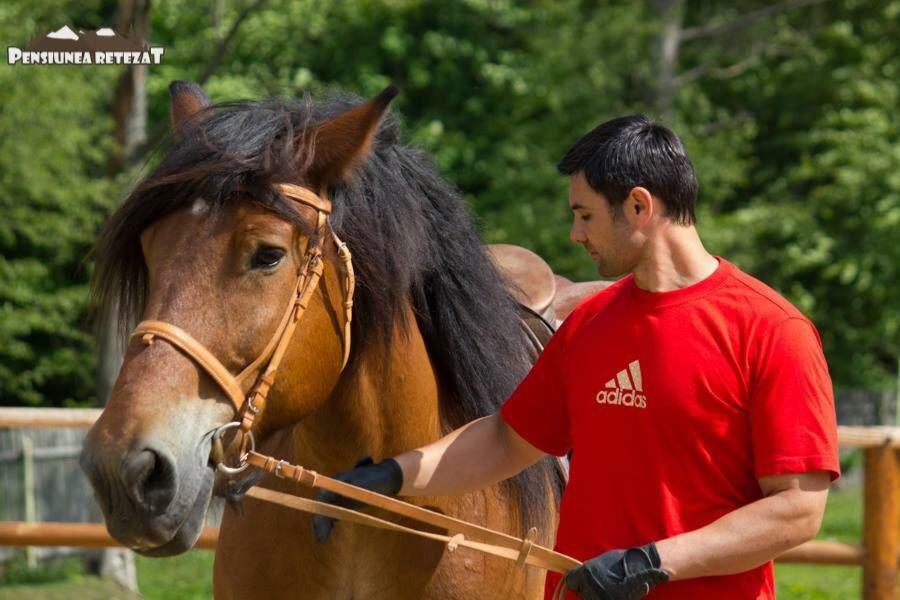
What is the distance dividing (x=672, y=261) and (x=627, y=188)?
0.58 ft

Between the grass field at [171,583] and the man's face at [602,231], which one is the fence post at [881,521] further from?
the man's face at [602,231]

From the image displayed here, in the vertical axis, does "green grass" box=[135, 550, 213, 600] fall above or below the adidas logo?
below

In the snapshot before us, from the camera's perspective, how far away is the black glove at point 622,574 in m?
2.27

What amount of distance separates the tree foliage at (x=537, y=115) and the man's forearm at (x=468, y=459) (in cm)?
589

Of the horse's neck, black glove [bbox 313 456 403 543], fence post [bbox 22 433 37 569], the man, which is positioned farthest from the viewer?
fence post [bbox 22 433 37 569]

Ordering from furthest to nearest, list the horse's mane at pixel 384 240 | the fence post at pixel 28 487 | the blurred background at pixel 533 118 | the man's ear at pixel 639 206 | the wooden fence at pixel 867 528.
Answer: the fence post at pixel 28 487, the blurred background at pixel 533 118, the wooden fence at pixel 867 528, the horse's mane at pixel 384 240, the man's ear at pixel 639 206

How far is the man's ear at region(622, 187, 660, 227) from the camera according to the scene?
94.1 inches

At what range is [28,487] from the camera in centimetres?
1016

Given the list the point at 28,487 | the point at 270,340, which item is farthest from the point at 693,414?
the point at 28,487

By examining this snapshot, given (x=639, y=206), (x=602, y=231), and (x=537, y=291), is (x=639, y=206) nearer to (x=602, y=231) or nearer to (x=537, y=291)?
(x=602, y=231)

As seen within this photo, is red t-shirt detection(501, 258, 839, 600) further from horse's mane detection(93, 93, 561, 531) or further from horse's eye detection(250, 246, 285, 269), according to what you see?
horse's eye detection(250, 246, 285, 269)

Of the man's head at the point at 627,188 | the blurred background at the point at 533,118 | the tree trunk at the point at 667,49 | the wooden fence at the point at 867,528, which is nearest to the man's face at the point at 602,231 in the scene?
the man's head at the point at 627,188

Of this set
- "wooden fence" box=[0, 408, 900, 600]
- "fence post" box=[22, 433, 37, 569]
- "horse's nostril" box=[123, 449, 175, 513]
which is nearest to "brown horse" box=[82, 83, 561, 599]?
"horse's nostril" box=[123, 449, 175, 513]

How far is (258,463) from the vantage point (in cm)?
251
